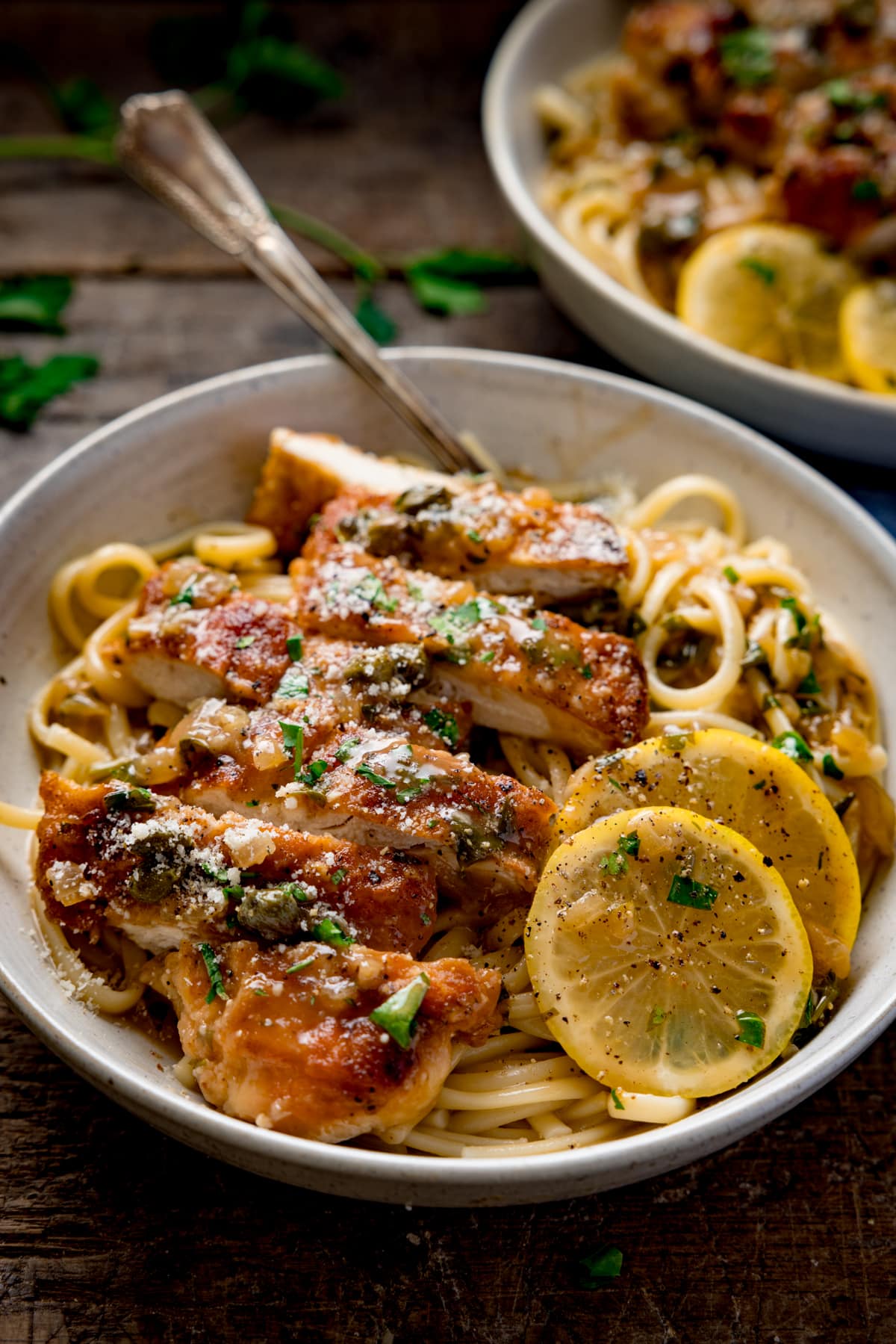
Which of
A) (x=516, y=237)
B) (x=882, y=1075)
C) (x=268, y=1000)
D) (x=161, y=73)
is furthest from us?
(x=161, y=73)

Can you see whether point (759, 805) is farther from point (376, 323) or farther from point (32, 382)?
point (32, 382)

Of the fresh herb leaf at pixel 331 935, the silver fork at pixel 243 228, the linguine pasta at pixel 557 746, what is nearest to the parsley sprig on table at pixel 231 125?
the silver fork at pixel 243 228

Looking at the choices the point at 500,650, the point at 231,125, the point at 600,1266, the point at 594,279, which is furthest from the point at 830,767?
the point at 231,125

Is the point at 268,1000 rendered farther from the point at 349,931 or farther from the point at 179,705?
the point at 179,705

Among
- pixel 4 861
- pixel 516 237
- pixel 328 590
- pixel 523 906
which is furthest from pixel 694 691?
pixel 516 237

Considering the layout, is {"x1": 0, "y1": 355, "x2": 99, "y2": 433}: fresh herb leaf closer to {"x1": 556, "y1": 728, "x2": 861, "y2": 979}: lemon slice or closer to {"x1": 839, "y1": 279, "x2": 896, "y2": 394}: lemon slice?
{"x1": 556, "y1": 728, "x2": 861, "y2": 979}: lemon slice

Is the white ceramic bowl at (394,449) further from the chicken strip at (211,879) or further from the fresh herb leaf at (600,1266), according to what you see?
the fresh herb leaf at (600,1266)

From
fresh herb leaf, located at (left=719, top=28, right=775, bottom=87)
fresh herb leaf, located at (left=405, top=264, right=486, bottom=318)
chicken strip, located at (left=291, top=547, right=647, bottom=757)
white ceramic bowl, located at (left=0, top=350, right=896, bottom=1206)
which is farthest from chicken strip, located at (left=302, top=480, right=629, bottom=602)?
fresh herb leaf, located at (left=719, top=28, right=775, bottom=87)
